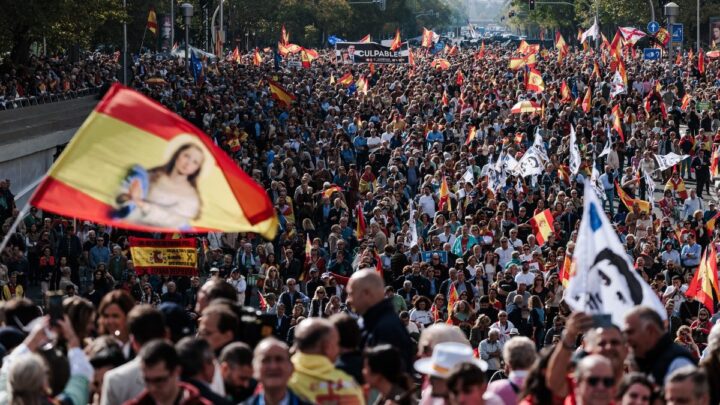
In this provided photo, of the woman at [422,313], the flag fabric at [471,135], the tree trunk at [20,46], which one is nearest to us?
the woman at [422,313]

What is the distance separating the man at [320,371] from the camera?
8023 mm

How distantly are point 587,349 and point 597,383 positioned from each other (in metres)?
0.89

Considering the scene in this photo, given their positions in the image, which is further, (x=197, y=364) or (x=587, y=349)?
(x=587, y=349)

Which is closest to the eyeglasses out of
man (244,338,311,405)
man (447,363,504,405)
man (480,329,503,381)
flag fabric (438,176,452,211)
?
man (447,363,504,405)

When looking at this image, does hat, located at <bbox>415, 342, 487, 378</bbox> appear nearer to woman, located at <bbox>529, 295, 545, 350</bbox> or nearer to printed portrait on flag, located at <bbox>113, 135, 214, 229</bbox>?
printed portrait on flag, located at <bbox>113, 135, 214, 229</bbox>

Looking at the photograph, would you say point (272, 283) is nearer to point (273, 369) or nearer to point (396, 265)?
point (396, 265)

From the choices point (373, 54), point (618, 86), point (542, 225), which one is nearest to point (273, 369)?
point (542, 225)

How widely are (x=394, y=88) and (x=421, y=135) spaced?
44.9ft

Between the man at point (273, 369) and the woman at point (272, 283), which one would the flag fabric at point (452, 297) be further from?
the man at point (273, 369)

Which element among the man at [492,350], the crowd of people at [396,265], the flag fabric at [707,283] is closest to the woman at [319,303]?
the crowd of people at [396,265]

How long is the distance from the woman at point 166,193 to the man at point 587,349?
98.7 inches

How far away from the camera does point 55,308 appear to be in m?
8.97

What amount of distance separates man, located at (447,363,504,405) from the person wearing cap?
141 mm

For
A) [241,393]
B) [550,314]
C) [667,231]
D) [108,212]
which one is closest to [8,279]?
[550,314]
